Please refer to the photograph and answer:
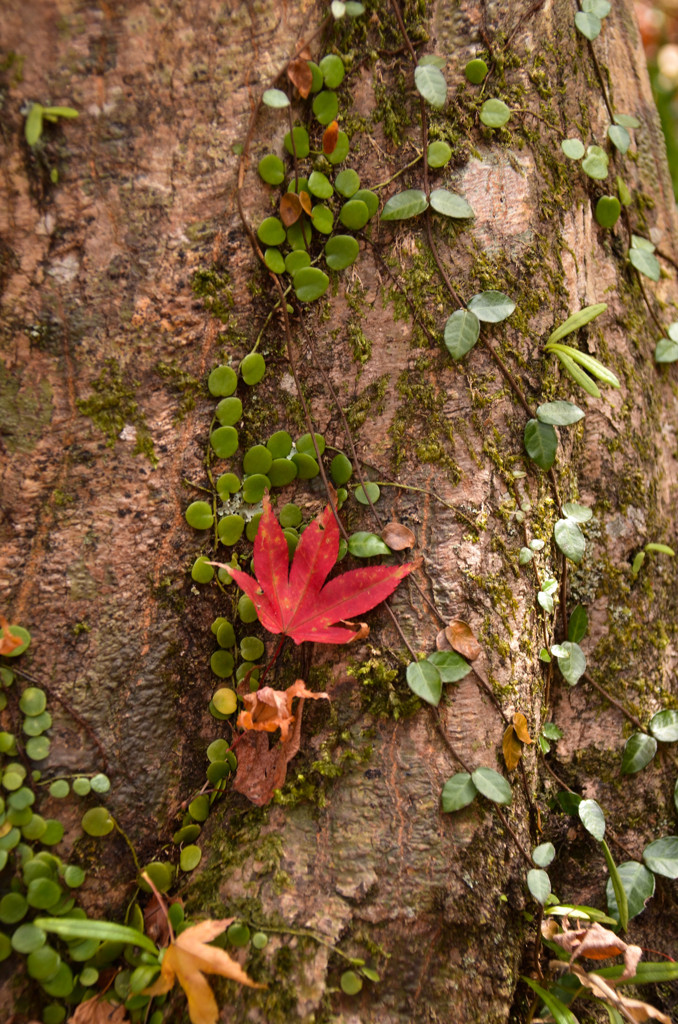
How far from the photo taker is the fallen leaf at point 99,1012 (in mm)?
1102

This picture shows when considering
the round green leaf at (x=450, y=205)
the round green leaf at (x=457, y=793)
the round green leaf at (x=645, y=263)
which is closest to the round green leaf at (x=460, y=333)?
the round green leaf at (x=450, y=205)

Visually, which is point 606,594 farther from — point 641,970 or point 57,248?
point 57,248

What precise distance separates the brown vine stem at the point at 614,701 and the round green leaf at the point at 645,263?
3.41 ft

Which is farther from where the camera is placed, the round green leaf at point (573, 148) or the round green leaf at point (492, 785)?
the round green leaf at point (573, 148)

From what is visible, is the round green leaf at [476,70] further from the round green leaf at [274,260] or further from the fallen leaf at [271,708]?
the fallen leaf at [271,708]

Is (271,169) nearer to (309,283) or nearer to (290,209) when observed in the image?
(290,209)

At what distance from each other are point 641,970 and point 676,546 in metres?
0.96

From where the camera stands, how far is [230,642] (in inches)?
51.7

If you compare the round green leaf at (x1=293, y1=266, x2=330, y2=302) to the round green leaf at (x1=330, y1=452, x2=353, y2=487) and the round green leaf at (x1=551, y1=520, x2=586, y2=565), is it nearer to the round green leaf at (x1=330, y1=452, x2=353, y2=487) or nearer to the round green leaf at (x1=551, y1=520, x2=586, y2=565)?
the round green leaf at (x1=330, y1=452, x2=353, y2=487)

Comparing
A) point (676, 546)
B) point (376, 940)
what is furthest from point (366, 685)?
point (676, 546)

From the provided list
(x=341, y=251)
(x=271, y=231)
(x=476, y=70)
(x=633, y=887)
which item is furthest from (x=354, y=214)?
(x=633, y=887)

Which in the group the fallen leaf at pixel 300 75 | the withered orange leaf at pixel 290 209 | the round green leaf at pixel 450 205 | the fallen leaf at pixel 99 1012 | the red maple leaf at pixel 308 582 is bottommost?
the fallen leaf at pixel 99 1012

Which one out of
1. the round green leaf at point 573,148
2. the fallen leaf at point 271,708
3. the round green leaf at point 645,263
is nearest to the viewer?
the fallen leaf at point 271,708

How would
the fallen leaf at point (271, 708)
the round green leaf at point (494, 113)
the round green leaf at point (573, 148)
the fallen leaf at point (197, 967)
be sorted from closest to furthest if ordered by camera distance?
1. the fallen leaf at point (197, 967)
2. the fallen leaf at point (271, 708)
3. the round green leaf at point (494, 113)
4. the round green leaf at point (573, 148)
